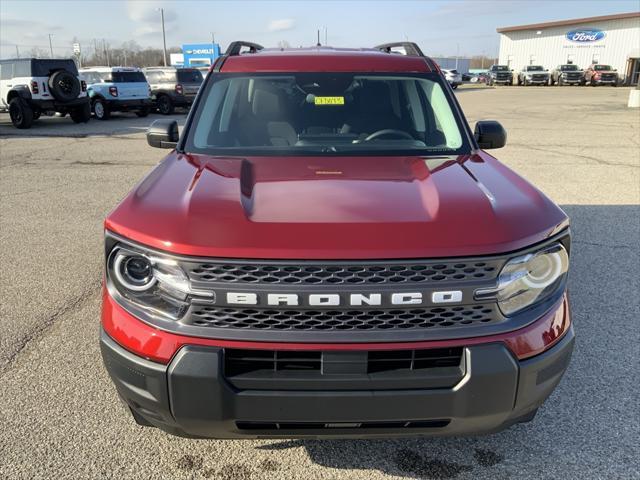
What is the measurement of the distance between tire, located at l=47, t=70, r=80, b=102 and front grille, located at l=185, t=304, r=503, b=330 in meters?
17.1

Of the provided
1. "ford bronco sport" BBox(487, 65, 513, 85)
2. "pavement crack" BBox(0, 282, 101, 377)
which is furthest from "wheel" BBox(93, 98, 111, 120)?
"ford bronco sport" BBox(487, 65, 513, 85)

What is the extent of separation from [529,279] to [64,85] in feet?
57.9

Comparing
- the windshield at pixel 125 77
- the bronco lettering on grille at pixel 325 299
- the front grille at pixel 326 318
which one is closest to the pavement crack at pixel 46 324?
the front grille at pixel 326 318

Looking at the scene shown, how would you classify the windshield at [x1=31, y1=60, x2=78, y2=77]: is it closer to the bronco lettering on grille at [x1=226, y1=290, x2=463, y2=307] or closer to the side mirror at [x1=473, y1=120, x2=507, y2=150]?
the side mirror at [x1=473, y1=120, x2=507, y2=150]

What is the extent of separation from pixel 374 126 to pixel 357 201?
139 cm

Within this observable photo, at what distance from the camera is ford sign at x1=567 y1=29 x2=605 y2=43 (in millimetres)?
51125

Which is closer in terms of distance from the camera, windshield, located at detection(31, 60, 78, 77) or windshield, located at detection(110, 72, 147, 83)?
windshield, located at detection(31, 60, 78, 77)

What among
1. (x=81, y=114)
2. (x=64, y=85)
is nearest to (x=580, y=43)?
(x=81, y=114)

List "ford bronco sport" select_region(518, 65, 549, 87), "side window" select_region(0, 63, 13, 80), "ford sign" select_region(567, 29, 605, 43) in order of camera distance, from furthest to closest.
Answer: "ford sign" select_region(567, 29, 605, 43) → "ford bronco sport" select_region(518, 65, 549, 87) → "side window" select_region(0, 63, 13, 80)

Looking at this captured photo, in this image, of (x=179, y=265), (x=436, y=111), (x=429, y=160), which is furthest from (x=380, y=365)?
(x=436, y=111)

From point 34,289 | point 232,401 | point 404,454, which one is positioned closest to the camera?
point 232,401

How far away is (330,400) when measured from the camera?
1947 mm

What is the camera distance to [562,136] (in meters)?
14.4

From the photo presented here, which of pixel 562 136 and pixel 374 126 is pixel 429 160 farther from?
pixel 562 136
